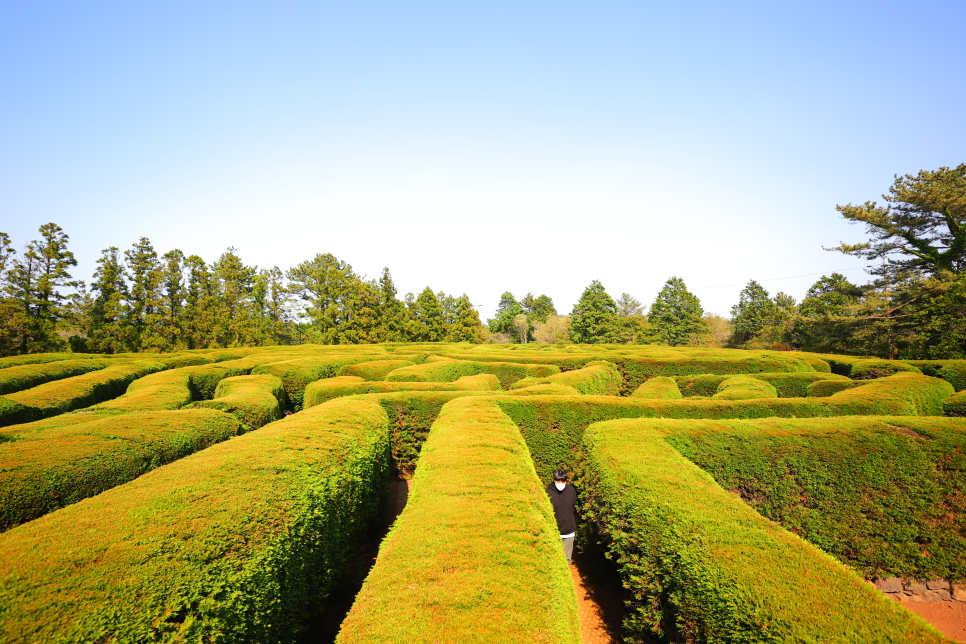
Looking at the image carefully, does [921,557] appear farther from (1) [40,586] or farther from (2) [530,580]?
(1) [40,586]

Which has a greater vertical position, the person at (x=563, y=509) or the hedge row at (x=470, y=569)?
the hedge row at (x=470, y=569)

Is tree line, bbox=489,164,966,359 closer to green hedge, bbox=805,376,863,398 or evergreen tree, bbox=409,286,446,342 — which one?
green hedge, bbox=805,376,863,398

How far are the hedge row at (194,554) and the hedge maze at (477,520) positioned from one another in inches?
0.7

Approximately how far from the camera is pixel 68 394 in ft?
38.1

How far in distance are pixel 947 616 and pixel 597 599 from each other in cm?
488

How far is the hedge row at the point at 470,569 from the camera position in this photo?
265 centimetres

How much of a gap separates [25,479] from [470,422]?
6.17 meters

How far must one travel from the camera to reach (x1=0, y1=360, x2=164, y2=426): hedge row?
33.7 feet

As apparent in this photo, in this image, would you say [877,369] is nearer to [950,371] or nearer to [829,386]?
[950,371]

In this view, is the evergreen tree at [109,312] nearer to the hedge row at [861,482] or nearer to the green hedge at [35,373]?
the green hedge at [35,373]

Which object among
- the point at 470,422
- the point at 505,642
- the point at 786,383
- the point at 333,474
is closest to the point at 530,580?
the point at 505,642

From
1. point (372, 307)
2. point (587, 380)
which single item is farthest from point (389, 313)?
point (587, 380)

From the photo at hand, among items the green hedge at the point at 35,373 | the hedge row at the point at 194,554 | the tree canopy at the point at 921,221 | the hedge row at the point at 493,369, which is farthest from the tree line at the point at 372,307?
the hedge row at the point at 194,554

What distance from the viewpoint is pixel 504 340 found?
88562 mm
